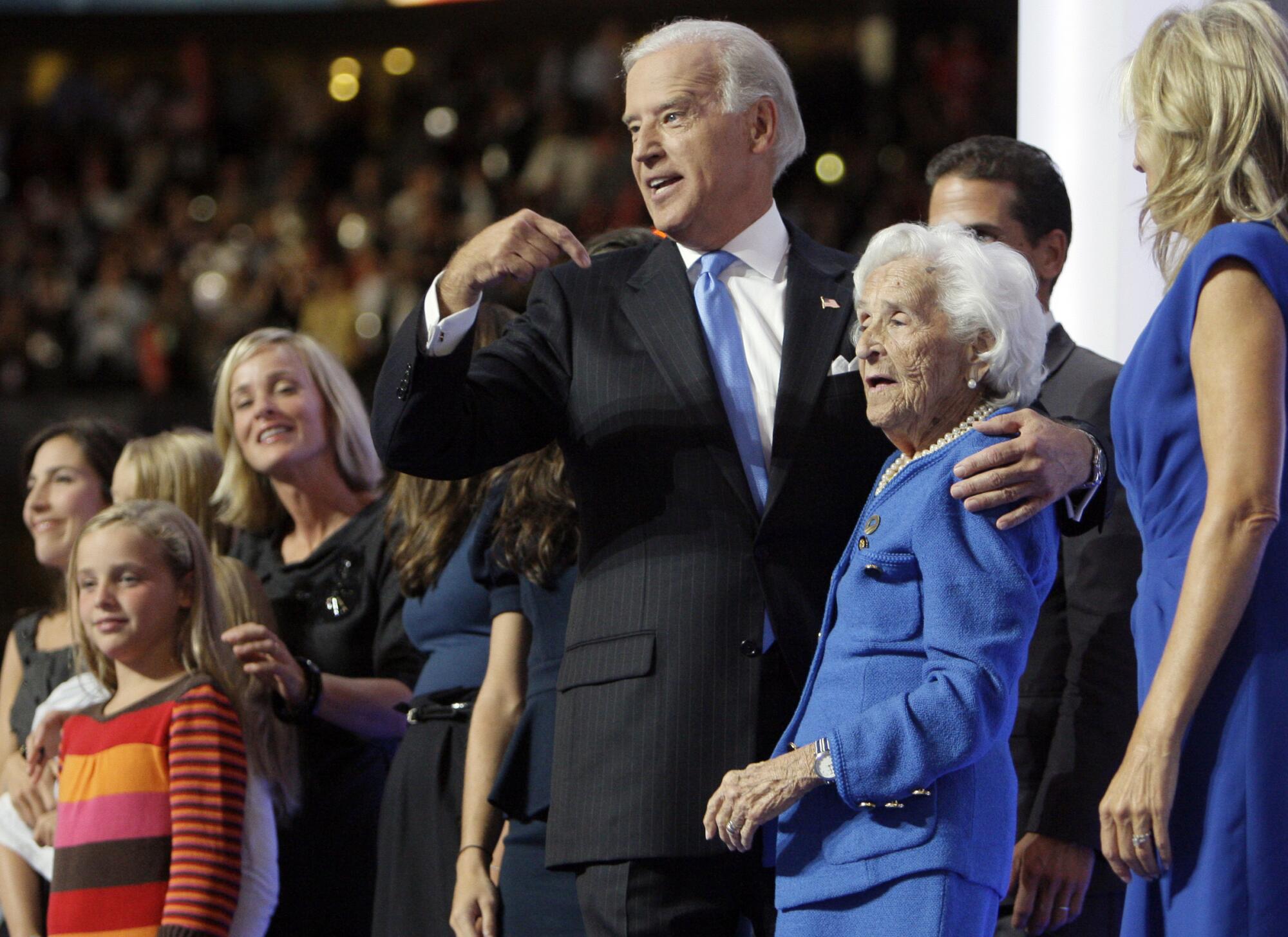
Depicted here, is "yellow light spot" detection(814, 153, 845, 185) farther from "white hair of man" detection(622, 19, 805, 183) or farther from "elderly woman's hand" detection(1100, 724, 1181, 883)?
"elderly woman's hand" detection(1100, 724, 1181, 883)

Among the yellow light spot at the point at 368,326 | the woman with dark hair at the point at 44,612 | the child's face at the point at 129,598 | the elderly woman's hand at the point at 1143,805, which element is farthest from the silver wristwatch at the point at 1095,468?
the yellow light spot at the point at 368,326

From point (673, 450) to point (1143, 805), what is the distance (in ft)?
2.23

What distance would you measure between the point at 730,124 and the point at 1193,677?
3.08 ft

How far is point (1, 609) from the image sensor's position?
7.20m

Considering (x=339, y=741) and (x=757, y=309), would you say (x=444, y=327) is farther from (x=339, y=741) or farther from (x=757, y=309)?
(x=339, y=741)

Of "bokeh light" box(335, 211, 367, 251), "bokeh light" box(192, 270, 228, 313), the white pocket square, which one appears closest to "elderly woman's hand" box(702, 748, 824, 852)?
the white pocket square

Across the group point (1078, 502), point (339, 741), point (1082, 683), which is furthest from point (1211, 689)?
point (339, 741)

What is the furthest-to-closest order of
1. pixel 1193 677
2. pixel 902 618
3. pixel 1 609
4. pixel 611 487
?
pixel 1 609, pixel 611 487, pixel 902 618, pixel 1193 677

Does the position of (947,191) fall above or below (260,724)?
above

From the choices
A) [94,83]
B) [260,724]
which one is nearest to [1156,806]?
[260,724]

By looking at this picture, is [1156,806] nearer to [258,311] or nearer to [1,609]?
[1,609]

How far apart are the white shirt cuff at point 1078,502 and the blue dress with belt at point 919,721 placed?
0.06 meters

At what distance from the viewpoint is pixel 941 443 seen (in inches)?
66.3

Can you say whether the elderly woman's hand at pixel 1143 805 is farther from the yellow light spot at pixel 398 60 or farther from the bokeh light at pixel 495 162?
the yellow light spot at pixel 398 60
